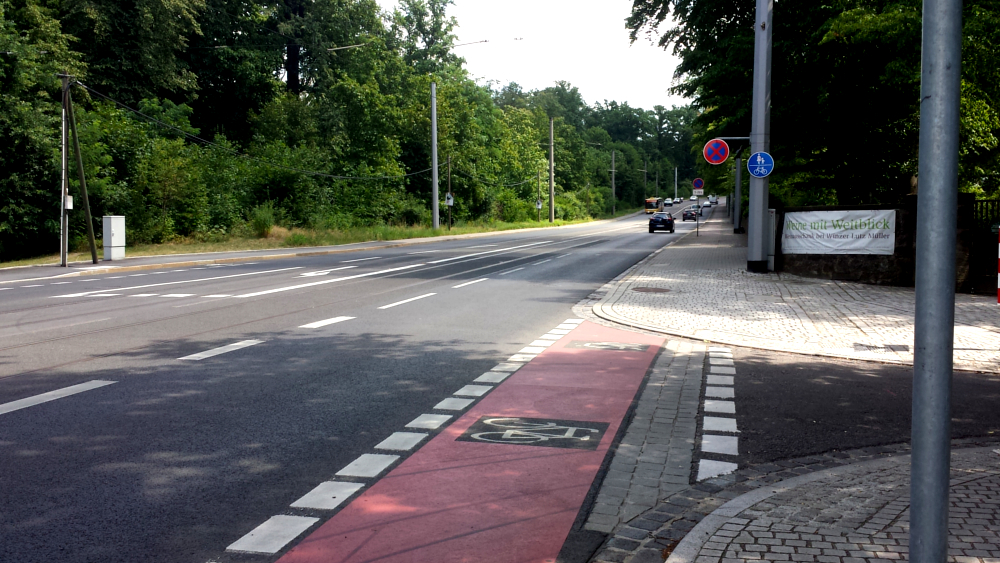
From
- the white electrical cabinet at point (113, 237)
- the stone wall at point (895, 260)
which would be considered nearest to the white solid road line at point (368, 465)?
the stone wall at point (895, 260)

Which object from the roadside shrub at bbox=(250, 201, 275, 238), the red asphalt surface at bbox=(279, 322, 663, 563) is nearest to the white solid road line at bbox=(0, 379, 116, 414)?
the red asphalt surface at bbox=(279, 322, 663, 563)

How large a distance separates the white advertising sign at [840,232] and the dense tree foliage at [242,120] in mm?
25629

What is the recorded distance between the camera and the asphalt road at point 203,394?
4410mm

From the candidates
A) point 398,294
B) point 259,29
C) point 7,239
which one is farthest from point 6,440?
point 259,29

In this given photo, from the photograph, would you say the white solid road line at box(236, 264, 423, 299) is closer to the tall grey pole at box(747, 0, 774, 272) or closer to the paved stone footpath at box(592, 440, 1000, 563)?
the tall grey pole at box(747, 0, 774, 272)

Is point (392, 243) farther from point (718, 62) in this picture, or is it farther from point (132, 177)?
point (718, 62)

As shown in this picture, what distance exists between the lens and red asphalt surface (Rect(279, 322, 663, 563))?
404 centimetres

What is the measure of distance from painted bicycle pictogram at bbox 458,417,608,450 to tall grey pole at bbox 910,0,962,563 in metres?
3.31

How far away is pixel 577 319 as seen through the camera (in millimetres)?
13297

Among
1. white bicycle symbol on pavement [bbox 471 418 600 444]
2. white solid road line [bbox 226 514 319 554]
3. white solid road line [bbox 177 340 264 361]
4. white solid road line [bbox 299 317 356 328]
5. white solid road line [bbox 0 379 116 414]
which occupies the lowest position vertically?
white bicycle symbol on pavement [bbox 471 418 600 444]

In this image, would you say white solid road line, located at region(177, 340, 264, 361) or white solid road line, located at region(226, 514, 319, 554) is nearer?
white solid road line, located at region(226, 514, 319, 554)

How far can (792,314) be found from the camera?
1338 cm

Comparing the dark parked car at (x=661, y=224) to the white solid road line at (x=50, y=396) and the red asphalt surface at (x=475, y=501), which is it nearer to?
the red asphalt surface at (x=475, y=501)

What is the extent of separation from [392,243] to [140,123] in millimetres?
15163
